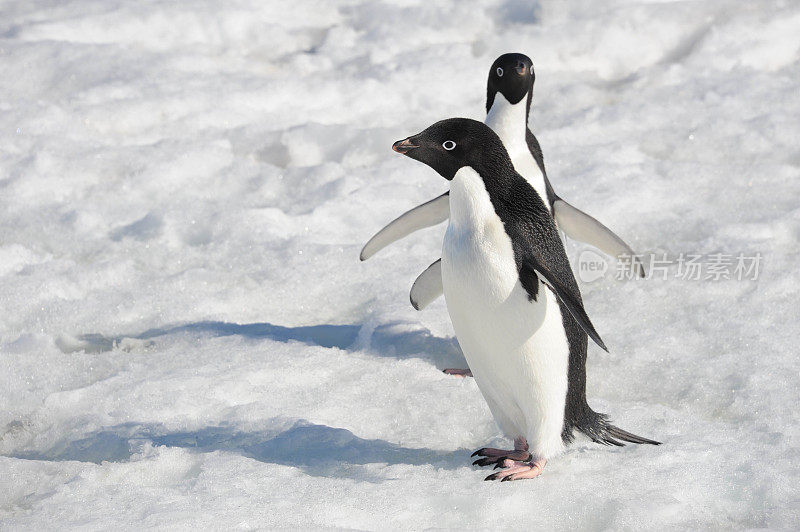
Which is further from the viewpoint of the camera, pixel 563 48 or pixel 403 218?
pixel 563 48

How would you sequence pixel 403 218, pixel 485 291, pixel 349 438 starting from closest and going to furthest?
1. pixel 485 291
2. pixel 349 438
3. pixel 403 218

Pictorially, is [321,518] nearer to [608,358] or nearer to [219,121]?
[608,358]

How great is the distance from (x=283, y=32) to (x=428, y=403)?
3.99 m

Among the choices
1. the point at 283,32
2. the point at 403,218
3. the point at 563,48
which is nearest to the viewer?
the point at 403,218

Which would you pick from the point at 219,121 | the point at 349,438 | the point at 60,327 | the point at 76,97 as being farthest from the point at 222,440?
the point at 76,97

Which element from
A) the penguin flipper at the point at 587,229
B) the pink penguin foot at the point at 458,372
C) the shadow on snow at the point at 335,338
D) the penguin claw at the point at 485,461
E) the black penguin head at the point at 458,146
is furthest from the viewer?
the shadow on snow at the point at 335,338

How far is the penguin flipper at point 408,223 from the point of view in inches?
101

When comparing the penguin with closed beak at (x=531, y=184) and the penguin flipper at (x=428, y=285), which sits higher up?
the penguin with closed beak at (x=531, y=184)

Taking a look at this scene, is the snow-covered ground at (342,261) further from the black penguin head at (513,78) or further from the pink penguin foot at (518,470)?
the black penguin head at (513,78)

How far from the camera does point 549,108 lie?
4773 mm

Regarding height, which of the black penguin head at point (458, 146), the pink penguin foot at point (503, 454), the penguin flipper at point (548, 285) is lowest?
the pink penguin foot at point (503, 454)

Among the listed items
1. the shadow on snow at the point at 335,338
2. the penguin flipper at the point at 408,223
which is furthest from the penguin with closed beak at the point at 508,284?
the shadow on snow at the point at 335,338

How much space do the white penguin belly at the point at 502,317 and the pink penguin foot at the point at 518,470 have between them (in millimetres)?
29

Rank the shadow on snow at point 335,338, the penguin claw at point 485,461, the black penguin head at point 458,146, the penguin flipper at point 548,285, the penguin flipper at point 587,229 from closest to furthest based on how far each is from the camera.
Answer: the penguin flipper at point 548,285, the black penguin head at point 458,146, the penguin claw at point 485,461, the penguin flipper at point 587,229, the shadow on snow at point 335,338
